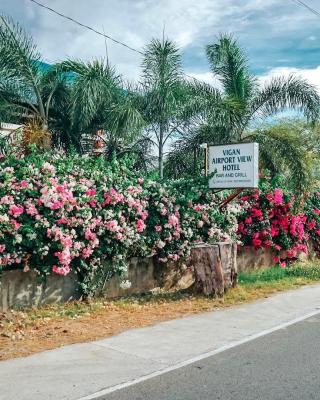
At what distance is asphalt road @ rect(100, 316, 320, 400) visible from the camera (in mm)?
4586

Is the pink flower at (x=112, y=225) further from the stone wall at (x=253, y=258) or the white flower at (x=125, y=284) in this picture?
the stone wall at (x=253, y=258)

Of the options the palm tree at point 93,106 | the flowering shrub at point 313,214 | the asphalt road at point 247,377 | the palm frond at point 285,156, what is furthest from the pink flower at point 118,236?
the flowering shrub at point 313,214

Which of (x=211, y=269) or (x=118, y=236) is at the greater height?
(x=118, y=236)

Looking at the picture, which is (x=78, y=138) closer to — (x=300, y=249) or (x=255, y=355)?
(x=300, y=249)

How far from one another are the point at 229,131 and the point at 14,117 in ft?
19.1

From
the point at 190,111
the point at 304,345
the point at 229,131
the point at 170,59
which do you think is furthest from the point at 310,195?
the point at 304,345

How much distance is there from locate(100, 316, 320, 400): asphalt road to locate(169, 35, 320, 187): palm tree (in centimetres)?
806

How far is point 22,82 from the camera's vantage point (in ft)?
42.7

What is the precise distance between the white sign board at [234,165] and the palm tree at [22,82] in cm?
438

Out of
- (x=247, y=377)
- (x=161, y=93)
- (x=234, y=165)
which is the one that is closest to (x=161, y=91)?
(x=161, y=93)

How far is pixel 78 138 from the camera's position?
1444 cm

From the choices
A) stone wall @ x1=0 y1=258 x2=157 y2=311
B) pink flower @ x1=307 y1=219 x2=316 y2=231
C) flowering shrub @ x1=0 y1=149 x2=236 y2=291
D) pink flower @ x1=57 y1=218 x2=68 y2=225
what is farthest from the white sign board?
pink flower @ x1=307 y1=219 x2=316 y2=231

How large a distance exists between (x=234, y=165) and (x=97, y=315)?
471 cm

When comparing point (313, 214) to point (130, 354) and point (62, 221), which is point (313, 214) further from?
point (130, 354)
